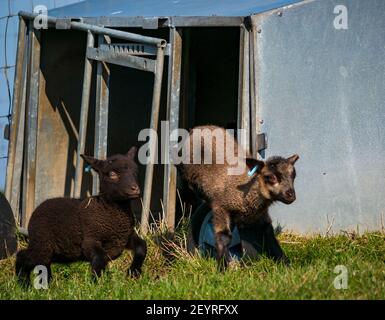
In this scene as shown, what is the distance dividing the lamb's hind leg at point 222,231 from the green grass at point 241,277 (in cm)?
15

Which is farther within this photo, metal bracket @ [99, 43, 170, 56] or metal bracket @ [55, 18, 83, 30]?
metal bracket @ [55, 18, 83, 30]

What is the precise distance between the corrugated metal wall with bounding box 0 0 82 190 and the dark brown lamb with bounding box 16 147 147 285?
15.1 ft

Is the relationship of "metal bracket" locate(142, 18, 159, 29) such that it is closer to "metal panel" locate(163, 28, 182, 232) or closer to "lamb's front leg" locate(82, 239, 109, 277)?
"metal panel" locate(163, 28, 182, 232)

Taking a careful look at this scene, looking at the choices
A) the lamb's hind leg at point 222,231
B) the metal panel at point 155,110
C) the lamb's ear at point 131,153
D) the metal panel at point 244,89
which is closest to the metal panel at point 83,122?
the metal panel at point 155,110

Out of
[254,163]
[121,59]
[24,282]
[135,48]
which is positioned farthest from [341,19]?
[24,282]

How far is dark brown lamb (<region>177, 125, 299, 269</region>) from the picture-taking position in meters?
9.46

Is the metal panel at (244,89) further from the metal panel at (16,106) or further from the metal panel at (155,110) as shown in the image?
the metal panel at (16,106)

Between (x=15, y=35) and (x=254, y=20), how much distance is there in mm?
4930

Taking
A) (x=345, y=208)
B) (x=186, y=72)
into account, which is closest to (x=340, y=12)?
(x=345, y=208)

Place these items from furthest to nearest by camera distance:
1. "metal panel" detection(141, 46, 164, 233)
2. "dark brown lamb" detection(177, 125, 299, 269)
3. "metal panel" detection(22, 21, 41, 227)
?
"metal panel" detection(22, 21, 41, 227)
"metal panel" detection(141, 46, 164, 233)
"dark brown lamb" detection(177, 125, 299, 269)

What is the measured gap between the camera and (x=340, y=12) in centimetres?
1034

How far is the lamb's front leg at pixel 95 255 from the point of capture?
8.96 meters

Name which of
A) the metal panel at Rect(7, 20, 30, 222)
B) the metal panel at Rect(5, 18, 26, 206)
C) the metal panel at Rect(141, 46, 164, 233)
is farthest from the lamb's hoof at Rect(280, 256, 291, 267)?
the metal panel at Rect(5, 18, 26, 206)
